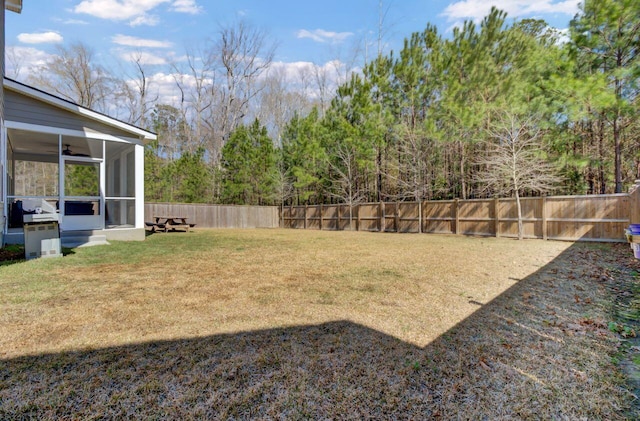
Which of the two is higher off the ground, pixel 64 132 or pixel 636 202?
pixel 64 132

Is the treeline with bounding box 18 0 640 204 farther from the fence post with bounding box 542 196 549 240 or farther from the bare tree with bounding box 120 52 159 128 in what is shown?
the fence post with bounding box 542 196 549 240

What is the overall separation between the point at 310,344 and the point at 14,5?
11452 millimetres

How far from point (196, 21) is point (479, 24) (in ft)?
49.8

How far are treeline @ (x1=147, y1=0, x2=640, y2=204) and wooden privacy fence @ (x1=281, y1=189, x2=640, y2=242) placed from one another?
816 millimetres

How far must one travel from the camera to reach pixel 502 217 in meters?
11.7

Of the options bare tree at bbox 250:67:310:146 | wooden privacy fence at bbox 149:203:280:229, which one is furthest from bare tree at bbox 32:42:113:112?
wooden privacy fence at bbox 149:203:280:229

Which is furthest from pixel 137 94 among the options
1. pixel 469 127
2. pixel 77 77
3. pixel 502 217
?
pixel 502 217

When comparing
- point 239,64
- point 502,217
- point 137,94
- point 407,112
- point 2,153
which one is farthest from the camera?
point 239,64

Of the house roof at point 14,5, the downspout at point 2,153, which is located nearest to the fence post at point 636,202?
the downspout at point 2,153

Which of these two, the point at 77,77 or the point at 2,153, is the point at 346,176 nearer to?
the point at 2,153

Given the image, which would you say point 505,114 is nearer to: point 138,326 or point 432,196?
point 432,196

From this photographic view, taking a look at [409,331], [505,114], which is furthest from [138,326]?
[505,114]

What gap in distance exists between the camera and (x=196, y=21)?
1803 centimetres

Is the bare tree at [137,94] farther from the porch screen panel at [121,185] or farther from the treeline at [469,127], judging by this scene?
the porch screen panel at [121,185]
